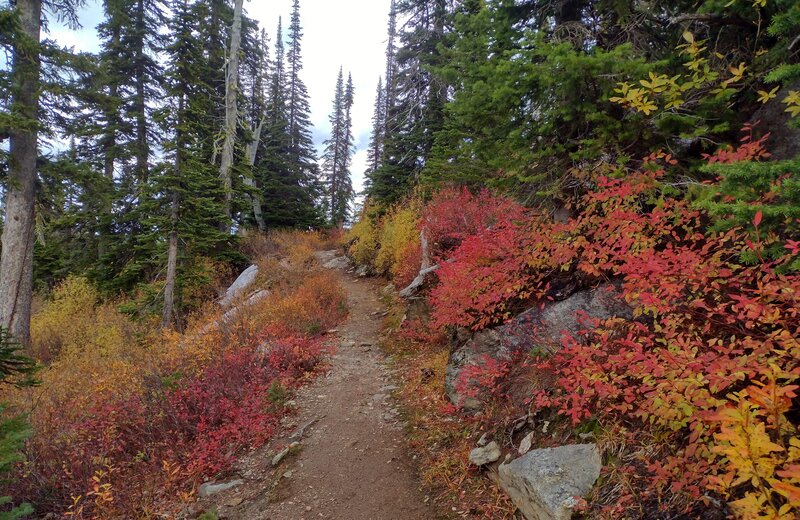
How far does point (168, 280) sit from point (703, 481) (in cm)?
1361

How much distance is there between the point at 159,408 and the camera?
21.7 ft

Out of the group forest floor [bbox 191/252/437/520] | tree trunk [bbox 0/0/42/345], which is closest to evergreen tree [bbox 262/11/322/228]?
tree trunk [bbox 0/0/42/345]

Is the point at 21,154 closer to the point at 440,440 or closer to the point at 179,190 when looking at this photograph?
the point at 179,190

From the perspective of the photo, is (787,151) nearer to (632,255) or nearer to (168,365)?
(632,255)

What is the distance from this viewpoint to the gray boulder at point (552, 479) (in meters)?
3.24

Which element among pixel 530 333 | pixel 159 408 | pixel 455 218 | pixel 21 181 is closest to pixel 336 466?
pixel 530 333

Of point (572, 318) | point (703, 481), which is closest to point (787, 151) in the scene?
point (572, 318)

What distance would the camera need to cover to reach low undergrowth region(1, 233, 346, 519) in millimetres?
5109

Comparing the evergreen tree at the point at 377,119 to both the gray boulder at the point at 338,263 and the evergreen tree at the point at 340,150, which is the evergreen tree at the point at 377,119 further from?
the gray boulder at the point at 338,263

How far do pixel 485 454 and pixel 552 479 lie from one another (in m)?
1.19

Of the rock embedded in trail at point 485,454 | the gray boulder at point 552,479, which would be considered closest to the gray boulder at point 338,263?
the rock embedded in trail at point 485,454

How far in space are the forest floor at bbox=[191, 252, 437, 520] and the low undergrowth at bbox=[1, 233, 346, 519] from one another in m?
0.49

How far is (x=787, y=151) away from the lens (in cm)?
391

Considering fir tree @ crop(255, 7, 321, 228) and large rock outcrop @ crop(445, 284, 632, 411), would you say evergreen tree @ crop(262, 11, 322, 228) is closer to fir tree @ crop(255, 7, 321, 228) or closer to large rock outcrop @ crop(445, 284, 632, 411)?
fir tree @ crop(255, 7, 321, 228)
